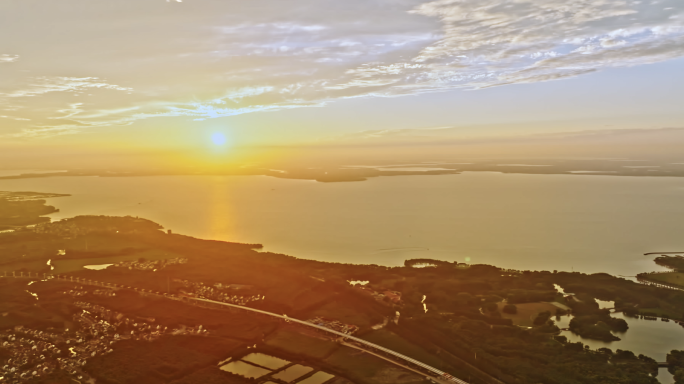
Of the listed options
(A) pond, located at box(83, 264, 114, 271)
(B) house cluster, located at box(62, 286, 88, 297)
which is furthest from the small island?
(B) house cluster, located at box(62, 286, 88, 297)

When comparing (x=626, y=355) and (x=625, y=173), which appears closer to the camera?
(x=626, y=355)

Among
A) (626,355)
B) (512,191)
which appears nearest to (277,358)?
(626,355)

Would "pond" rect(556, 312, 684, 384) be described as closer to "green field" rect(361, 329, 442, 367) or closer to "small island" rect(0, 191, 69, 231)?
"green field" rect(361, 329, 442, 367)

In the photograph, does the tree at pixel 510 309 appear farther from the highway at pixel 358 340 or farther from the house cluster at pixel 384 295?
the highway at pixel 358 340

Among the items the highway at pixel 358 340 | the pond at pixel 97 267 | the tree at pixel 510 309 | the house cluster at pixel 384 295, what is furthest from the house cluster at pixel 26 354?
the tree at pixel 510 309

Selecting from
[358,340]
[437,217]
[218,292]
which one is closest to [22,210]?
[218,292]

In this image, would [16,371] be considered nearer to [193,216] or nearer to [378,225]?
[378,225]
